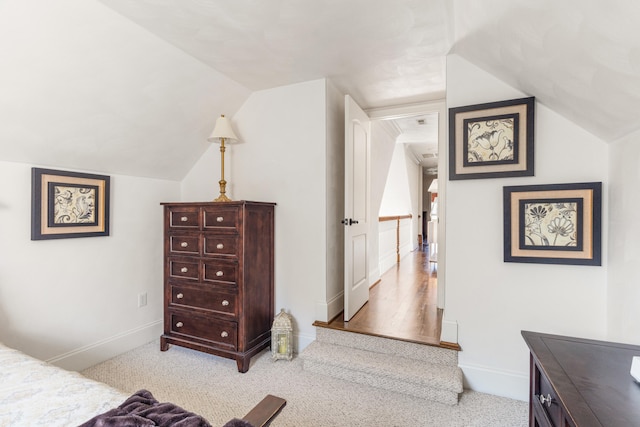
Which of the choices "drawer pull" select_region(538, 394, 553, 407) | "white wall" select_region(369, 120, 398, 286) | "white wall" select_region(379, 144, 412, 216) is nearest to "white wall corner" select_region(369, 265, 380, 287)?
"white wall" select_region(369, 120, 398, 286)

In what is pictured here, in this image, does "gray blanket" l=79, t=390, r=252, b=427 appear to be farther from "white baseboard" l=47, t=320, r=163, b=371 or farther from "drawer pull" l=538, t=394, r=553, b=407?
"white baseboard" l=47, t=320, r=163, b=371

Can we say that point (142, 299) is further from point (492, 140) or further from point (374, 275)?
point (492, 140)

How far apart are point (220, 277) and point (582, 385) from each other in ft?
7.46

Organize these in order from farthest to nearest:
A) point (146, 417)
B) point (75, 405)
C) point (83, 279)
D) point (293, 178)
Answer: point (293, 178)
point (83, 279)
point (75, 405)
point (146, 417)

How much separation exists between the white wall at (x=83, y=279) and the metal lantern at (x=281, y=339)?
1324 mm

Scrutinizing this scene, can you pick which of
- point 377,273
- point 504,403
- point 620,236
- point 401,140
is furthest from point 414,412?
point 401,140

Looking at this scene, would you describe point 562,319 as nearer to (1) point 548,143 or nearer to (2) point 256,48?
(1) point 548,143

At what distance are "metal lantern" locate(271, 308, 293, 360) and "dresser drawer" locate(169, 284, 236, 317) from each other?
407 mm

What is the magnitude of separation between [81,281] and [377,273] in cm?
342

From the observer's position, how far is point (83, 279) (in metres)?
2.47

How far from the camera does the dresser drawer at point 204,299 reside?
8.15 feet

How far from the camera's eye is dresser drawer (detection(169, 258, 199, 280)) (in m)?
2.63

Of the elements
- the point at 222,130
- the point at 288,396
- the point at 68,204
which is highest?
the point at 222,130

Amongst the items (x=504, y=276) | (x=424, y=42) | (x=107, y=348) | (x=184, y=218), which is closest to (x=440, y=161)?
(x=424, y=42)
